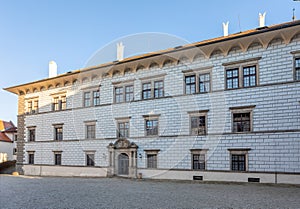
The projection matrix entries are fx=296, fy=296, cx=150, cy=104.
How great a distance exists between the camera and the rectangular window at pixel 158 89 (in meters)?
22.3

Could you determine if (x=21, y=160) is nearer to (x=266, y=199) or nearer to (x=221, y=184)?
(x=221, y=184)

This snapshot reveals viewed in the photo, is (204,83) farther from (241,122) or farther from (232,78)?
(241,122)

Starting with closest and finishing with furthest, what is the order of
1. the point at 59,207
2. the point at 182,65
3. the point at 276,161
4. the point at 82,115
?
the point at 59,207 < the point at 276,161 < the point at 182,65 < the point at 82,115

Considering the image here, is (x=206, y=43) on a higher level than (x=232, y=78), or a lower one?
higher

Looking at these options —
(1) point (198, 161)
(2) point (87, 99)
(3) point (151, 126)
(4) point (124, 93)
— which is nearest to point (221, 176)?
(1) point (198, 161)

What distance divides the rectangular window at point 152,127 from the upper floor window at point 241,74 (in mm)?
6037

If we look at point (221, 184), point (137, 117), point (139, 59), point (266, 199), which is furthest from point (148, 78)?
point (266, 199)

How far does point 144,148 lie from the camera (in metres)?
22.4

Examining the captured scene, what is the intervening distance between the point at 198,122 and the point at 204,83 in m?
2.72

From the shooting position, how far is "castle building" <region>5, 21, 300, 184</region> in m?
17.6

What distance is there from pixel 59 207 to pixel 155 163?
39.5 feet

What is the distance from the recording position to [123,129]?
23922 millimetres

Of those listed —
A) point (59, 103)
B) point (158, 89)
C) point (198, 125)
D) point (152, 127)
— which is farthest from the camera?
point (59, 103)

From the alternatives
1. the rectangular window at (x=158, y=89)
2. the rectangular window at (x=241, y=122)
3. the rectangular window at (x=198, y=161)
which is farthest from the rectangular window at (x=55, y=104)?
the rectangular window at (x=241, y=122)
